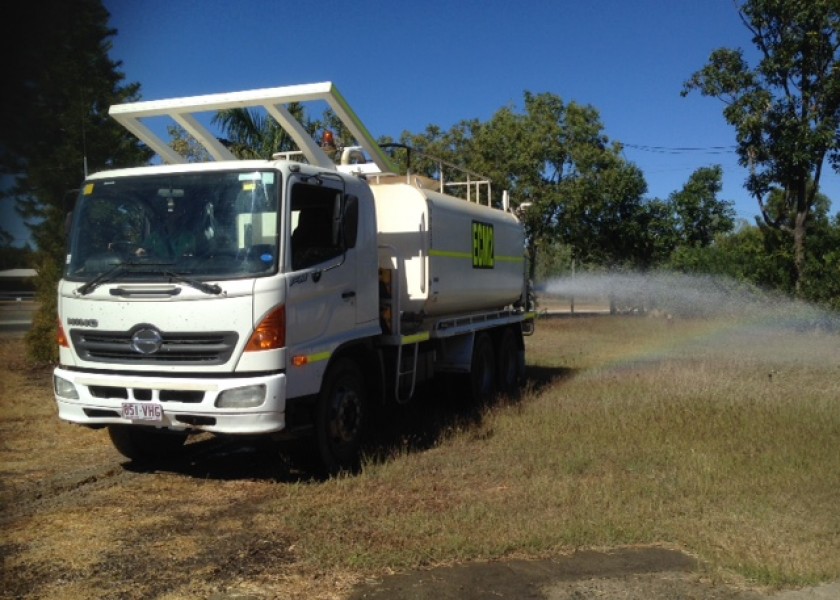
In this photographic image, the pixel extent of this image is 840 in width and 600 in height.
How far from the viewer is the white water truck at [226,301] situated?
6.05m

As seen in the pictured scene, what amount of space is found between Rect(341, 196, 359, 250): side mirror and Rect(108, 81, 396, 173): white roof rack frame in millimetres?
1059

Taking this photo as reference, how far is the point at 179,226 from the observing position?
6414mm

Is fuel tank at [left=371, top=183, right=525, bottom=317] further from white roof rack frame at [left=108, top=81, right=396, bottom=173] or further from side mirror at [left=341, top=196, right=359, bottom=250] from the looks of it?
side mirror at [left=341, top=196, right=359, bottom=250]

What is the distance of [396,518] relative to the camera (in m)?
5.65

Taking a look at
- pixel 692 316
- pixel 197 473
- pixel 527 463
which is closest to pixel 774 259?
pixel 692 316

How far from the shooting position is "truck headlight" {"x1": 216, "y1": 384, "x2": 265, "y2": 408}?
19.7 feet

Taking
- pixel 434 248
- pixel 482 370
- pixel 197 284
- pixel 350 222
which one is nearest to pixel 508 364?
pixel 482 370

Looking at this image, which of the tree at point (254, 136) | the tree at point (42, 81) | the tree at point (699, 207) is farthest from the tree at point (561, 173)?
the tree at point (42, 81)

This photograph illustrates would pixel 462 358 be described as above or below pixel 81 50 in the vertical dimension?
below

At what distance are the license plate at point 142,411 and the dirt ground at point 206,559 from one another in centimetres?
70

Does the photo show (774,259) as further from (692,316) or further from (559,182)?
(559,182)

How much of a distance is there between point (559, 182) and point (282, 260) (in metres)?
22.7

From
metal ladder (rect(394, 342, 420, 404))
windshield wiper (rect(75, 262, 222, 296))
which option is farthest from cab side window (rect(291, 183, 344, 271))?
metal ladder (rect(394, 342, 420, 404))

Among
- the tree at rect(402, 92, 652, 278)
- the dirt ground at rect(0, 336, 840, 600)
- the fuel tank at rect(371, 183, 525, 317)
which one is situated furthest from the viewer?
the tree at rect(402, 92, 652, 278)
